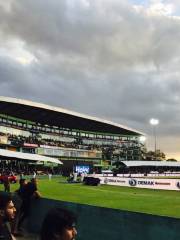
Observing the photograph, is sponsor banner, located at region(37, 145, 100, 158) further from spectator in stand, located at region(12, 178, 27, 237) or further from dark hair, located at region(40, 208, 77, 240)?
dark hair, located at region(40, 208, 77, 240)

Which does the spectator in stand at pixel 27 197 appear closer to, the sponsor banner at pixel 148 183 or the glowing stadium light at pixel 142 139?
the sponsor banner at pixel 148 183

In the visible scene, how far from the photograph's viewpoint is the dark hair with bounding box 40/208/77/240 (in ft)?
9.91

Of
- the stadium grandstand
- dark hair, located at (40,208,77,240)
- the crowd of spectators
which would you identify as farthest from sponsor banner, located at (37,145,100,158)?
dark hair, located at (40,208,77,240)

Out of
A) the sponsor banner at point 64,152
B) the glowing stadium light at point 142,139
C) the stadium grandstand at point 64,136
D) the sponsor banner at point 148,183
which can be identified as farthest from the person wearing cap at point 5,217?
the glowing stadium light at point 142,139

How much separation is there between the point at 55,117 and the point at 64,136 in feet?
23.6

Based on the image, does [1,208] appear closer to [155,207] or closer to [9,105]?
[155,207]

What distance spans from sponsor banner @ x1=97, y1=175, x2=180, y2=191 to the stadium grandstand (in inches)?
1343

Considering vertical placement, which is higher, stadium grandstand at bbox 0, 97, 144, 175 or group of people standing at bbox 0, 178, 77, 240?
stadium grandstand at bbox 0, 97, 144, 175

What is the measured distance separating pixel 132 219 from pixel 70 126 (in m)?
108

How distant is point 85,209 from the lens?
494 inches

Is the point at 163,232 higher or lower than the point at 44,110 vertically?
lower

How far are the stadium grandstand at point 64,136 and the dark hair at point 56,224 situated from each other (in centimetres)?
7320

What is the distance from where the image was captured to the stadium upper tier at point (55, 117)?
90750mm

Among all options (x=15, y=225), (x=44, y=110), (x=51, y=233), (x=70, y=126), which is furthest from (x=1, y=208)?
(x=70, y=126)
